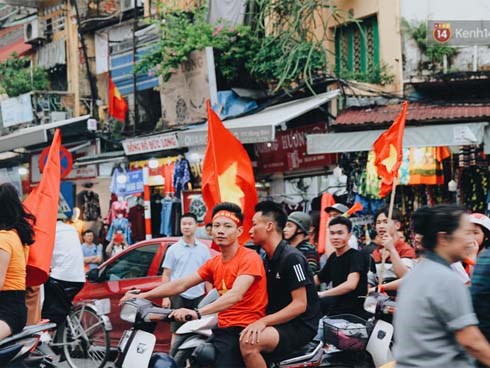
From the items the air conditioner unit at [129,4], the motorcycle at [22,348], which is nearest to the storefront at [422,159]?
the motorcycle at [22,348]

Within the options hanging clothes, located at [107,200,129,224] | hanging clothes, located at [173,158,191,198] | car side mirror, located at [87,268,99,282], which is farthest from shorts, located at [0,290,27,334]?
hanging clothes, located at [107,200,129,224]

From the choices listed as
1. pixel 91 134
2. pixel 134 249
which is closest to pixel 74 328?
pixel 134 249

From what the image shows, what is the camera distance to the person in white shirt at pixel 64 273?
28.6 feet

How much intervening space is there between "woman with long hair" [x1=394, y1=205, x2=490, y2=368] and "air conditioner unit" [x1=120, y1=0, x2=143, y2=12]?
19606mm

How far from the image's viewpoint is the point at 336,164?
15.8 m

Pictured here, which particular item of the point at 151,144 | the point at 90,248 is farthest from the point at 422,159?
the point at 151,144

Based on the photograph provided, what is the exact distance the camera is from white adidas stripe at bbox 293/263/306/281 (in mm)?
6262

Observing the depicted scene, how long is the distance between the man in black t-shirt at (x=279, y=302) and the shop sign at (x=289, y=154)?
9.41 meters

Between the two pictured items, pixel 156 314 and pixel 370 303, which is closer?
pixel 156 314

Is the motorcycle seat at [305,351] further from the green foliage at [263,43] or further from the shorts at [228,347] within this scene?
the green foliage at [263,43]

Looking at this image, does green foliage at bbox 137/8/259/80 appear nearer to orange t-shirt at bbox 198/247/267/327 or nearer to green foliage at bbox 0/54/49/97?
green foliage at bbox 0/54/49/97

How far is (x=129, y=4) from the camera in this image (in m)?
23.1

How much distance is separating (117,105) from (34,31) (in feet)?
19.6

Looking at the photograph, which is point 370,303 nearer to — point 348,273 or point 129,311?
point 348,273
